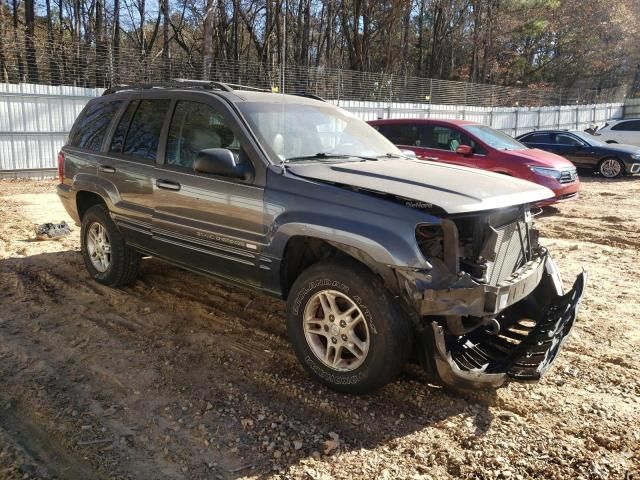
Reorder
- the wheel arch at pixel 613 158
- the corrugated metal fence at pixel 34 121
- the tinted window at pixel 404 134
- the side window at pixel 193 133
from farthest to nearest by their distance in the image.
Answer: the wheel arch at pixel 613 158
the corrugated metal fence at pixel 34 121
the tinted window at pixel 404 134
the side window at pixel 193 133

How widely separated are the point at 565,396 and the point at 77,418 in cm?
301

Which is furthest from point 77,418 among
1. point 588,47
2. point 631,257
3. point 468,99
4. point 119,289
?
point 588,47

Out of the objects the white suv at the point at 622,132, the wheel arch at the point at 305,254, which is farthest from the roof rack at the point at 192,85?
the white suv at the point at 622,132

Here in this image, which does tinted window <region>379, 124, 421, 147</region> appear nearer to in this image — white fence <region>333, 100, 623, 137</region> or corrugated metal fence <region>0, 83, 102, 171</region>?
white fence <region>333, 100, 623, 137</region>

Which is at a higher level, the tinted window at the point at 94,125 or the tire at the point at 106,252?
the tinted window at the point at 94,125

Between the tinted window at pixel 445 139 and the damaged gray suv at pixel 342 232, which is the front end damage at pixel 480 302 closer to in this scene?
the damaged gray suv at pixel 342 232

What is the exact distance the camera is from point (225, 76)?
680 inches

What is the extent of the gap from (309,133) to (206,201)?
970 mm

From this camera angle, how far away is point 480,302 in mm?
2945

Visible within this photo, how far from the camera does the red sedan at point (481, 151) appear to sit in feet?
30.9

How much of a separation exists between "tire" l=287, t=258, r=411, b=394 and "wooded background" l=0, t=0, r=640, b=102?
25.6 metres

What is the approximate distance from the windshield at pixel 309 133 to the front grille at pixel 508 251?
133cm

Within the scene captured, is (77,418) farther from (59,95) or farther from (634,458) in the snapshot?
(59,95)

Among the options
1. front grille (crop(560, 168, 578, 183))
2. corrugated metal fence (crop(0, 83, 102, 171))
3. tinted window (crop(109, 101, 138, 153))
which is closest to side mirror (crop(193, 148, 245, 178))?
tinted window (crop(109, 101, 138, 153))
